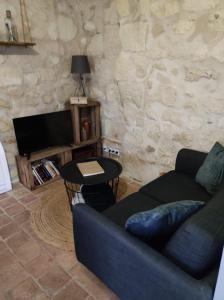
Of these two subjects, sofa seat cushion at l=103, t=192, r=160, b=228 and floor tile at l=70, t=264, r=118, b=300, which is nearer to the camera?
floor tile at l=70, t=264, r=118, b=300

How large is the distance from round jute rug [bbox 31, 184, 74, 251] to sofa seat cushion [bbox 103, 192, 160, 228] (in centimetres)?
56

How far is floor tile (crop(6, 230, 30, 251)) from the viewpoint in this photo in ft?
6.50

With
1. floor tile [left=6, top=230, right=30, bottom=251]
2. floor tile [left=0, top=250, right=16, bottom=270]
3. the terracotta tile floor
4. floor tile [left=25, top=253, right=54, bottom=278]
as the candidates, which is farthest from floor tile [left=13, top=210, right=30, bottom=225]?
floor tile [left=25, top=253, right=54, bottom=278]

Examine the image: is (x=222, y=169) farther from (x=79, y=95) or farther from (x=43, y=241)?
(x=79, y=95)

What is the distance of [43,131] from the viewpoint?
2.93 meters

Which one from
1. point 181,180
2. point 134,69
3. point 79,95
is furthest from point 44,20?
point 181,180

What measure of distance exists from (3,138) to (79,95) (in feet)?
4.19

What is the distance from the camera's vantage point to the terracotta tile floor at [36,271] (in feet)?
5.14

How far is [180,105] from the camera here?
7.97 feet

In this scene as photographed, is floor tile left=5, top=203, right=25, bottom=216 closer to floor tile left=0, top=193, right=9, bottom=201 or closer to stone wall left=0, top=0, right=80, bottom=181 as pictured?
floor tile left=0, top=193, right=9, bottom=201

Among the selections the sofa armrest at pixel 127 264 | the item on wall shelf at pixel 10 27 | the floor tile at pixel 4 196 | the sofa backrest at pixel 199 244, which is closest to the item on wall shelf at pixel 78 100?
the item on wall shelf at pixel 10 27

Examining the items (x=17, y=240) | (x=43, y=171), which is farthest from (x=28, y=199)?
(x=17, y=240)

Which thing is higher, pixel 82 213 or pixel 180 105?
pixel 180 105

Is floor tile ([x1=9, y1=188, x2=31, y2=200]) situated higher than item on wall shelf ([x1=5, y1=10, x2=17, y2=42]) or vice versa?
item on wall shelf ([x1=5, y1=10, x2=17, y2=42])
